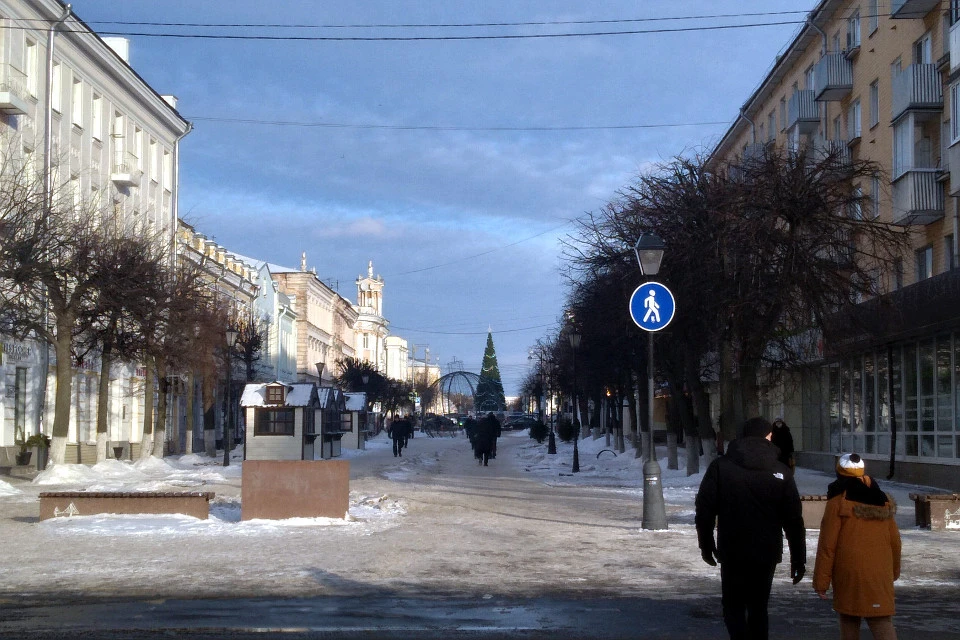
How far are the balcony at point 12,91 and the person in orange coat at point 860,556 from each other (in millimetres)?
31298

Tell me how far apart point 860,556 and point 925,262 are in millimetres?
23923

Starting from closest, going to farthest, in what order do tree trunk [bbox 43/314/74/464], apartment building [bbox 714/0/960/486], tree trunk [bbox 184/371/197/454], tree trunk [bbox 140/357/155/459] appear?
1. apartment building [bbox 714/0/960/486]
2. tree trunk [bbox 43/314/74/464]
3. tree trunk [bbox 140/357/155/459]
4. tree trunk [bbox 184/371/197/454]

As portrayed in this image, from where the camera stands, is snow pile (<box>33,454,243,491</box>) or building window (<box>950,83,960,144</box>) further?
snow pile (<box>33,454,243,491</box>)

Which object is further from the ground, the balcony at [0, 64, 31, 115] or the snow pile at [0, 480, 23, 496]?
the balcony at [0, 64, 31, 115]

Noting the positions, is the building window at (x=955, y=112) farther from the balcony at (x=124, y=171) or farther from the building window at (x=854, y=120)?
the balcony at (x=124, y=171)

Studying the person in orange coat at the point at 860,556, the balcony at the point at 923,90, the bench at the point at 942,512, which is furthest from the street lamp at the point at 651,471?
the balcony at the point at 923,90

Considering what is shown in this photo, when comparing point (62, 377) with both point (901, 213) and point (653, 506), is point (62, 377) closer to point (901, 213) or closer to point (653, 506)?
point (653, 506)

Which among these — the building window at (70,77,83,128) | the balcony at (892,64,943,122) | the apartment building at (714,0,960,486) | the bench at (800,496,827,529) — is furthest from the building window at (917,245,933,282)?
the building window at (70,77,83,128)

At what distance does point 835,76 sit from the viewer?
33.3 metres

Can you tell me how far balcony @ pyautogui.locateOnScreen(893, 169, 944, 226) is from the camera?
26016 millimetres

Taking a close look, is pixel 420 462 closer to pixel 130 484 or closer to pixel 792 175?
pixel 130 484

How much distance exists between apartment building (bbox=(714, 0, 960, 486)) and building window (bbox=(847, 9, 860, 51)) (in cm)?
4

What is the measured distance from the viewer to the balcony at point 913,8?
1011 inches

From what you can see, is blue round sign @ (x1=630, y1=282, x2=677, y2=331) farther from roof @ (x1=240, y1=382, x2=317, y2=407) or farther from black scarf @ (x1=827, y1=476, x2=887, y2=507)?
roof @ (x1=240, y1=382, x2=317, y2=407)
